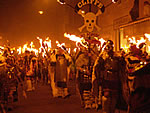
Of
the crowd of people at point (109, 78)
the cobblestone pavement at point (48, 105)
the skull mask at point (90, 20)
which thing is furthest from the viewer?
the cobblestone pavement at point (48, 105)

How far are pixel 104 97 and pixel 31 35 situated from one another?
32047 millimetres

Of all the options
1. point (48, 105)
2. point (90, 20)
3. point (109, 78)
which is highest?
point (90, 20)

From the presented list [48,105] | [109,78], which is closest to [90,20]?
[109,78]

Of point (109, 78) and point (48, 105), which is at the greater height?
point (109, 78)

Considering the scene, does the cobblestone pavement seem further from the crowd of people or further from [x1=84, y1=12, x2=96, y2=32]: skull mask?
[x1=84, y1=12, x2=96, y2=32]: skull mask

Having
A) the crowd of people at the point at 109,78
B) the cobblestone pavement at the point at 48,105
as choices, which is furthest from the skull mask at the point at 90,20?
the cobblestone pavement at the point at 48,105

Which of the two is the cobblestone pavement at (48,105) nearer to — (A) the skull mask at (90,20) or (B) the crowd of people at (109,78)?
(B) the crowd of people at (109,78)

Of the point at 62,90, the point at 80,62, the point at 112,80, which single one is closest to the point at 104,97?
the point at 112,80

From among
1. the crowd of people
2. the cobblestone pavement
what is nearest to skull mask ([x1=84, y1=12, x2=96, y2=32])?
the crowd of people

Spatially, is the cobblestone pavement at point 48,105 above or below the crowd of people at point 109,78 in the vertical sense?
below

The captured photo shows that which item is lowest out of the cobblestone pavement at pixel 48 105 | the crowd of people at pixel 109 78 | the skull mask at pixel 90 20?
the cobblestone pavement at pixel 48 105

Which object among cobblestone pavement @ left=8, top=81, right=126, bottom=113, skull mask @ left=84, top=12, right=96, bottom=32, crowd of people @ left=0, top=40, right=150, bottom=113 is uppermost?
skull mask @ left=84, top=12, right=96, bottom=32

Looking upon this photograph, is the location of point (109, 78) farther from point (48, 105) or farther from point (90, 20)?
point (48, 105)

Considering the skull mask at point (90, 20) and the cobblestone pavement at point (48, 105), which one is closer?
the skull mask at point (90, 20)
